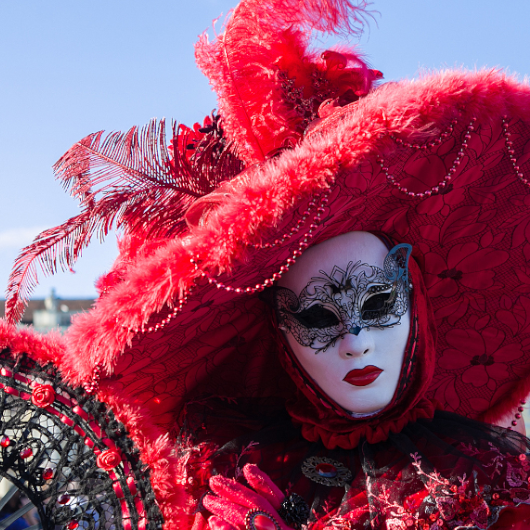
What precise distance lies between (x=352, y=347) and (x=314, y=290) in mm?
186

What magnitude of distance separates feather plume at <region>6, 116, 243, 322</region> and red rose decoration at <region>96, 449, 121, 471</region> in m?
0.61

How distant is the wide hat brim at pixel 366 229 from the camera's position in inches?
46.1

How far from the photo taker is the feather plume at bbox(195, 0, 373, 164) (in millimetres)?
1551

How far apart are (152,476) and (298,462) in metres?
0.44

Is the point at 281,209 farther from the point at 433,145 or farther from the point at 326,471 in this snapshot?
the point at 326,471

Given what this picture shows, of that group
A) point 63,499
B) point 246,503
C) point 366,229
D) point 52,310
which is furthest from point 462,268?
point 52,310

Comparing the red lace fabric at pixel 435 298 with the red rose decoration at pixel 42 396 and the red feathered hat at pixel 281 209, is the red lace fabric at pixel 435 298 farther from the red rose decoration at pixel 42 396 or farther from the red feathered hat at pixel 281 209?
the red rose decoration at pixel 42 396

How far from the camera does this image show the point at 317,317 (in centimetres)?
153

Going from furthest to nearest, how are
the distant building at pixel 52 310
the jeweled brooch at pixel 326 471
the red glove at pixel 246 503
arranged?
the distant building at pixel 52 310 < the jeweled brooch at pixel 326 471 < the red glove at pixel 246 503

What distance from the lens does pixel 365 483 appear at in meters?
1.40

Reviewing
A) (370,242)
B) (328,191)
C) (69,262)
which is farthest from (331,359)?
(69,262)

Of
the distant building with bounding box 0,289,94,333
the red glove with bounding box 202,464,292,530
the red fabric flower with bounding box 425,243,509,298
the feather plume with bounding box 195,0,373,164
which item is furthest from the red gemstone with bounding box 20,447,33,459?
the distant building with bounding box 0,289,94,333

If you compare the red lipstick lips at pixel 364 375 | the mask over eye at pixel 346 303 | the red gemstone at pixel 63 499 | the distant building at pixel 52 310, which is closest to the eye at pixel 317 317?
the mask over eye at pixel 346 303

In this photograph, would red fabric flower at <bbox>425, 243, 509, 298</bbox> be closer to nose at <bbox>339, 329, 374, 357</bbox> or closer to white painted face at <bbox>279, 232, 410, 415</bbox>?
white painted face at <bbox>279, 232, 410, 415</bbox>
